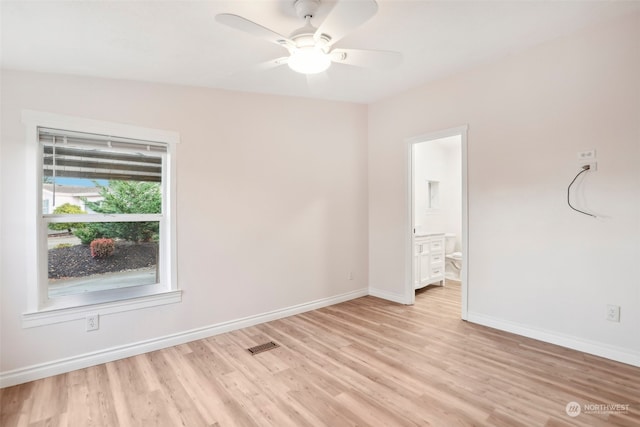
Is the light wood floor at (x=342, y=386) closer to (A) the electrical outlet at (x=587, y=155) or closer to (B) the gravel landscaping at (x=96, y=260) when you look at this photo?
(B) the gravel landscaping at (x=96, y=260)

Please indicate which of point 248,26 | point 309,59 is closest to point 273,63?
point 309,59

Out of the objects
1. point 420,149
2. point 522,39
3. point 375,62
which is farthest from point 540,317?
point 420,149

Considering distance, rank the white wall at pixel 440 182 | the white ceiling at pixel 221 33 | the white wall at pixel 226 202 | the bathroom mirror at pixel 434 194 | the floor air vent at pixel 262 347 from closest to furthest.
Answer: the white ceiling at pixel 221 33 < the white wall at pixel 226 202 < the floor air vent at pixel 262 347 < the white wall at pixel 440 182 < the bathroom mirror at pixel 434 194

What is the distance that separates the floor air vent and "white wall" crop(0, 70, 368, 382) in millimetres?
555

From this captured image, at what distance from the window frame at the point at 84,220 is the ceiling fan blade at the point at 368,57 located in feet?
5.82

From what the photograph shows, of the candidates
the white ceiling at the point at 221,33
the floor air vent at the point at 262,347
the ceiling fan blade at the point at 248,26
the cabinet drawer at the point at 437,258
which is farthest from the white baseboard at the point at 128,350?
the ceiling fan blade at the point at 248,26

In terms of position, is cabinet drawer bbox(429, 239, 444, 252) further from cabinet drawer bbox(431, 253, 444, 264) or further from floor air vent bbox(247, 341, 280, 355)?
floor air vent bbox(247, 341, 280, 355)

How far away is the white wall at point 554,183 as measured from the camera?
98.9 inches

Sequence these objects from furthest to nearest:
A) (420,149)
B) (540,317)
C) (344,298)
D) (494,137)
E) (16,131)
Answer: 1. (420,149)
2. (344,298)
3. (494,137)
4. (540,317)
5. (16,131)

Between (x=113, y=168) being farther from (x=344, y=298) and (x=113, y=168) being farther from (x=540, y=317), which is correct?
(x=540, y=317)

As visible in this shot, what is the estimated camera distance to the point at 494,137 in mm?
3242

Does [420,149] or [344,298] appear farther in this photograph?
[420,149]

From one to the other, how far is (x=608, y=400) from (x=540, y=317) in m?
0.97

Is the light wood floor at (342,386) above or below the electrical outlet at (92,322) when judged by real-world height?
below
